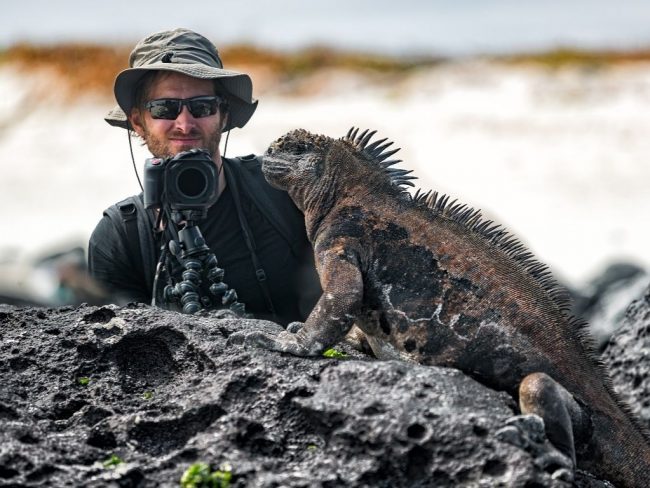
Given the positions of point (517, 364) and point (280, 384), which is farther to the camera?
point (517, 364)

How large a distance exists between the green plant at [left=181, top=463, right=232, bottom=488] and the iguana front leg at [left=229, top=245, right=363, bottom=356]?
2.07 ft

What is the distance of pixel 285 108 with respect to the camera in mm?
27203

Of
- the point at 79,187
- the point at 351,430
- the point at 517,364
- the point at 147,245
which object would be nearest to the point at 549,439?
the point at 517,364

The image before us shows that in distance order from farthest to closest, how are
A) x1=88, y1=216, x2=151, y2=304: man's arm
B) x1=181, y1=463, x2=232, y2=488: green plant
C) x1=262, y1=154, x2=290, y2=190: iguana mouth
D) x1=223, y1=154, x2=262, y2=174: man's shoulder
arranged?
x1=223, y1=154, x2=262, y2=174: man's shoulder → x1=88, y1=216, x2=151, y2=304: man's arm → x1=262, y1=154, x2=290, y2=190: iguana mouth → x1=181, y1=463, x2=232, y2=488: green plant

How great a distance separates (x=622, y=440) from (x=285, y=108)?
77.4 feet

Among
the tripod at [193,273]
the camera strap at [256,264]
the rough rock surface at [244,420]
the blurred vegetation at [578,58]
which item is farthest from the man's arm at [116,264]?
the blurred vegetation at [578,58]

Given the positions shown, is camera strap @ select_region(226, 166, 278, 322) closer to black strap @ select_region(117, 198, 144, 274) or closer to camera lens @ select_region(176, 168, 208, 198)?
black strap @ select_region(117, 198, 144, 274)

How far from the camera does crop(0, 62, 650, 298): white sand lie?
83.1 feet

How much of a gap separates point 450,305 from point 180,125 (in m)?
2.06

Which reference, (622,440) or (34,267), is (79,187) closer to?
(34,267)

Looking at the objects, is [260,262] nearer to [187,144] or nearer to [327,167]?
[187,144]

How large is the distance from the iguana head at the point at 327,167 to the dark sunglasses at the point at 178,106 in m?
1.22

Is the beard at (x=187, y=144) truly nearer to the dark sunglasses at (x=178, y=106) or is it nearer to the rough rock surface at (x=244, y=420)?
the dark sunglasses at (x=178, y=106)

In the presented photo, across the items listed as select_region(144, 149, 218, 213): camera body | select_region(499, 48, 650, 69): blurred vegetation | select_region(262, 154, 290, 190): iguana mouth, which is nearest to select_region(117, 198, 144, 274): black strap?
select_region(144, 149, 218, 213): camera body
